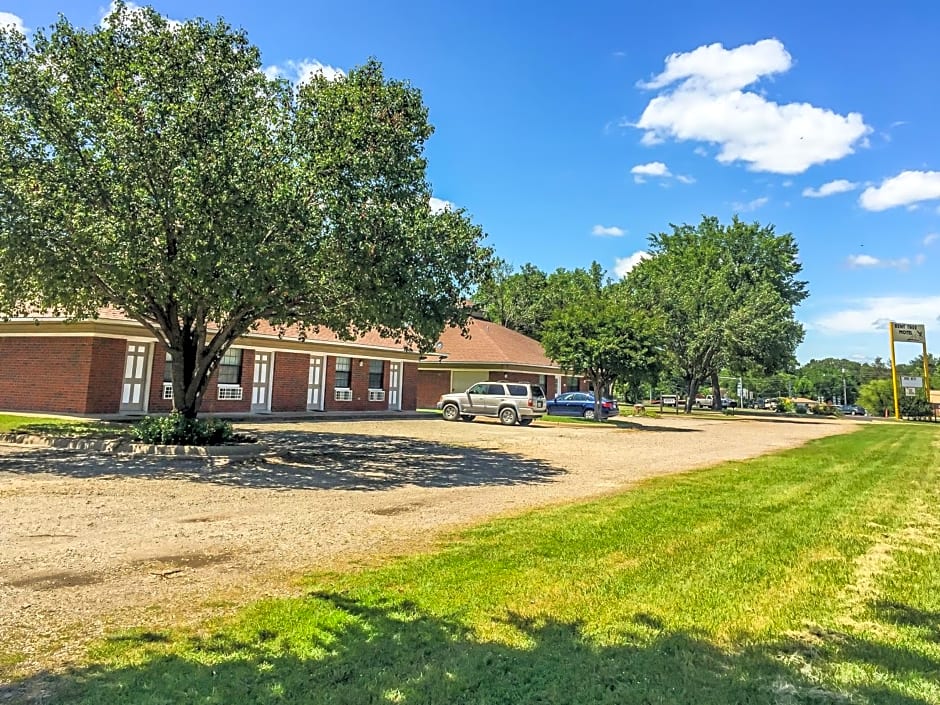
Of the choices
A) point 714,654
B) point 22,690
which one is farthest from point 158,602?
point 714,654

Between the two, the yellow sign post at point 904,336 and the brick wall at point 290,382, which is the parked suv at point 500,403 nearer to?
the brick wall at point 290,382

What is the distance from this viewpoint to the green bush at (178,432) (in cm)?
1312

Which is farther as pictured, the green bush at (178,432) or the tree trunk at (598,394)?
the tree trunk at (598,394)

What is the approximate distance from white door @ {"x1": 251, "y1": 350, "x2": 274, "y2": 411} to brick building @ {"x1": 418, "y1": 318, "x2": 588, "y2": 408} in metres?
12.7

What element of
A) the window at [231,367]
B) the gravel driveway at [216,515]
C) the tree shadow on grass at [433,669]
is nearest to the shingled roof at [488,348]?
the window at [231,367]

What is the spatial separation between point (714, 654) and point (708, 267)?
189 ft

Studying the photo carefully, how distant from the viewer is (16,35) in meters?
11.5

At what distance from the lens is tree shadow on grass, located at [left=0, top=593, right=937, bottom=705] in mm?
3158

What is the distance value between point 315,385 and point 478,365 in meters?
12.8

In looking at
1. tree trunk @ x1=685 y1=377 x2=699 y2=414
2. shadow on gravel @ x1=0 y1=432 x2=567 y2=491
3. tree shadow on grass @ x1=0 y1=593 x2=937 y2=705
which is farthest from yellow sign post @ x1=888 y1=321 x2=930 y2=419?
tree shadow on grass @ x1=0 y1=593 x2=937 y2=705

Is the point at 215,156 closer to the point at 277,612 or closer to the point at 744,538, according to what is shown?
the point at 277,612

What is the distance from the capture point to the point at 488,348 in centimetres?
3962

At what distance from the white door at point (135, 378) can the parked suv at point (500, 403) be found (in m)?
12.9

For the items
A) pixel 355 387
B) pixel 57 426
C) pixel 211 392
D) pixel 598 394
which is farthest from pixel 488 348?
pixel 57 426
